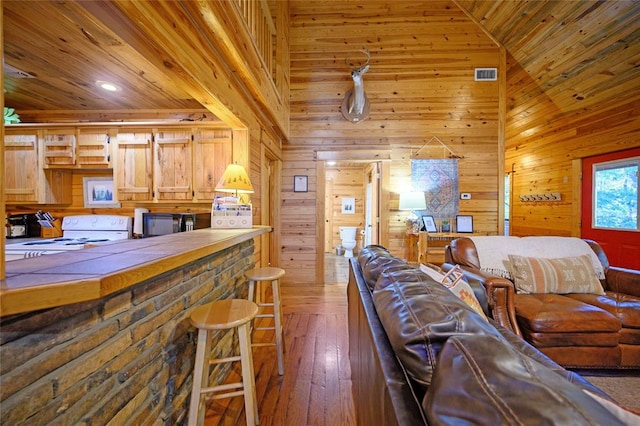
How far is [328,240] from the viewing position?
7.02 meters

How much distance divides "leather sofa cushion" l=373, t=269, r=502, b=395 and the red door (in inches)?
190

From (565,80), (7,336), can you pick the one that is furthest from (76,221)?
(565,80)

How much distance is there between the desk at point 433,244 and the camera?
379 cm

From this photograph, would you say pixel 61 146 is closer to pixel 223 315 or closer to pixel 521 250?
pixel 223 315

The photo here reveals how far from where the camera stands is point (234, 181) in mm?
2150

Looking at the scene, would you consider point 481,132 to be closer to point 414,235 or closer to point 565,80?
point 565,80

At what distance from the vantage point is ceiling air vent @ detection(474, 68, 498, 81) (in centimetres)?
409

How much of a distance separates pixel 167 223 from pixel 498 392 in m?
3.00

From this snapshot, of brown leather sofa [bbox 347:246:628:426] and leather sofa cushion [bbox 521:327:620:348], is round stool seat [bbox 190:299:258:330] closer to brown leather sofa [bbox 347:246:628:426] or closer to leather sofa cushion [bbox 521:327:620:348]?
brown leather sofa [bbox 347:246:628:426]

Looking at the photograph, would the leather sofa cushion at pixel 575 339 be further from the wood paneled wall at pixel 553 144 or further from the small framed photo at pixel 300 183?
the small framed photo at pixel 300 183

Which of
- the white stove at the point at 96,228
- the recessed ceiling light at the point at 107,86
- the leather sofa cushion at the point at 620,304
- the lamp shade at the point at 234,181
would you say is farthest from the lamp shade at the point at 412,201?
the recessed ceiling light at the point at 107,86

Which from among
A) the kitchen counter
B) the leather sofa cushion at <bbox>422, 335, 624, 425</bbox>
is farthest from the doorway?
the leather sofa cushion at <bbox>422, 335, 624, 425</bbox>

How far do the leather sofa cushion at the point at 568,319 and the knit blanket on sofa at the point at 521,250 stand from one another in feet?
1.71

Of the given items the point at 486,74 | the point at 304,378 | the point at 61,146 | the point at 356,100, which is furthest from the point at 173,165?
the point at 486,74
